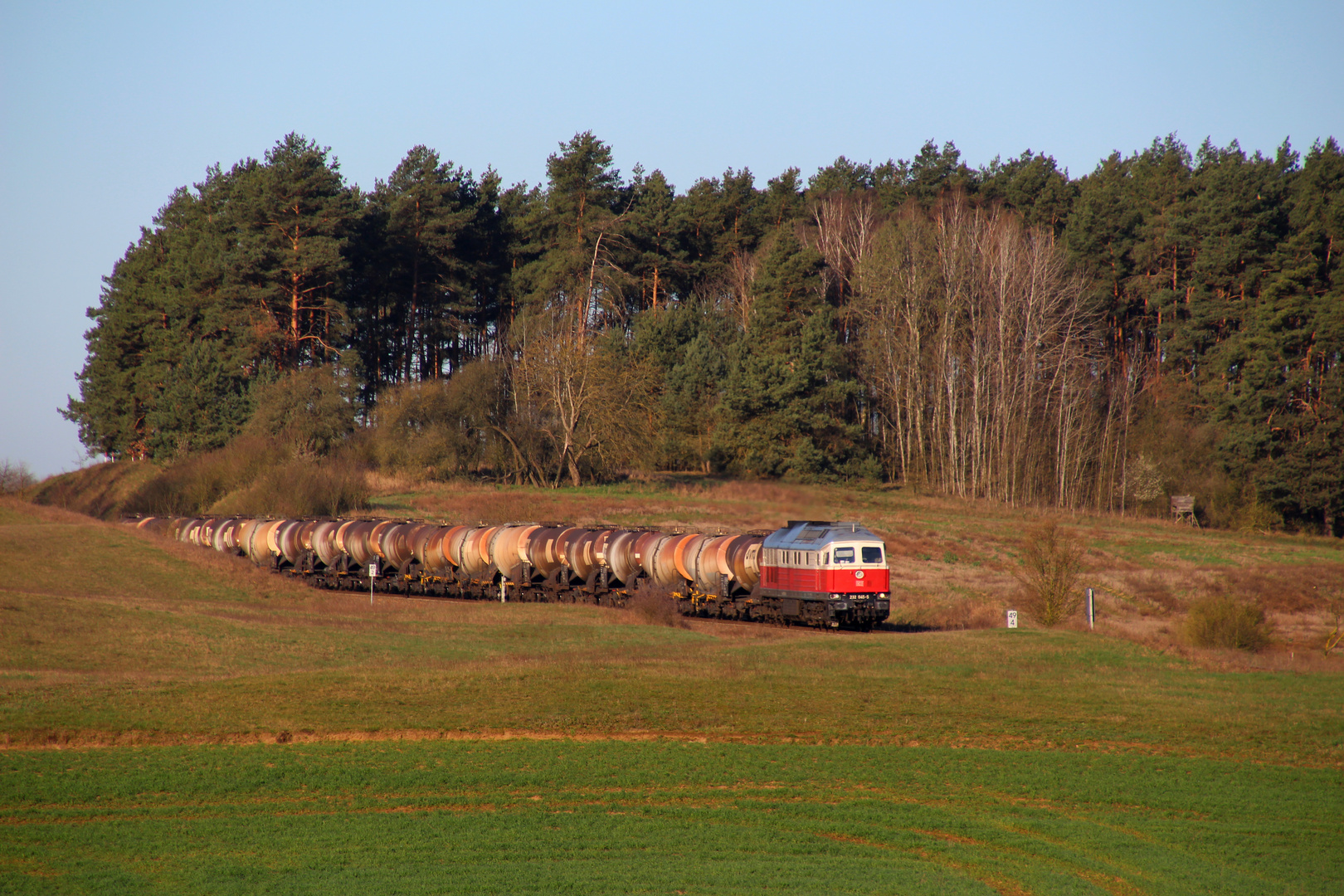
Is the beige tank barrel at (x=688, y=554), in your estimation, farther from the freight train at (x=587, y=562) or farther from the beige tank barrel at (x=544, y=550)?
the beige tank barrel at (x=544, y=550)

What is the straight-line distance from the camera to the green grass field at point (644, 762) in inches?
518

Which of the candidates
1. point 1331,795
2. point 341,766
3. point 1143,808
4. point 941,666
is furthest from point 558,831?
point 941,666

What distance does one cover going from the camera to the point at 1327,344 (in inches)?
2613

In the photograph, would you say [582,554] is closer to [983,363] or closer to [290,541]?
[290,541]

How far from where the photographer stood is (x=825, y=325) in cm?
7025

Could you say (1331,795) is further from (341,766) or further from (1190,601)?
(1190,601)

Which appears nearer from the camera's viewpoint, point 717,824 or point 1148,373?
point 717,824

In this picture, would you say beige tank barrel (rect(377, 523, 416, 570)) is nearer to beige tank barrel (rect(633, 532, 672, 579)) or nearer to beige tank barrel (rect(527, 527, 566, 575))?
beige tank barrel (rect(527, 527, 566, 575))

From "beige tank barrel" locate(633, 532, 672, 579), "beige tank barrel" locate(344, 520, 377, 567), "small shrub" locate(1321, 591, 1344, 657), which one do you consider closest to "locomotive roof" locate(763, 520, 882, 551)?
"beige tank barrel" locate(633, 532, 672, 579)

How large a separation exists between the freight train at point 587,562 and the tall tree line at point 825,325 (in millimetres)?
22205

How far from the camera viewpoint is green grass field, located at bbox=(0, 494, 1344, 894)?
518 inches

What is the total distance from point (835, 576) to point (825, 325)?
39690mm

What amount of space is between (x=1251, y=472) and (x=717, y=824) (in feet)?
198

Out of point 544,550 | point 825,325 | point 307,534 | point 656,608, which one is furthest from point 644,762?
point 825,325
